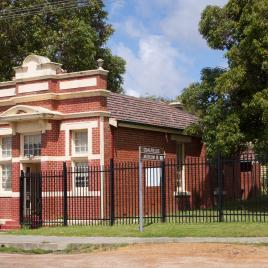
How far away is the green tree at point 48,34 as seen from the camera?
36531 millimetres

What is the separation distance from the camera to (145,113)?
28969 mm

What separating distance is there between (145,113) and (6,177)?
22.9 feet

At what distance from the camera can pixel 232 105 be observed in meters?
26.4

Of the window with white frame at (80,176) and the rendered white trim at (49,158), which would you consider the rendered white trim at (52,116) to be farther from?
the window with white frame at (80,176)

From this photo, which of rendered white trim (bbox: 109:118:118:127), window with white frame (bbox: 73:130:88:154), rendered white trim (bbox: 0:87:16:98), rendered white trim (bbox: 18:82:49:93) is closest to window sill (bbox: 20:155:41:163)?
window with white frame (bbox: 73:130:88:154)

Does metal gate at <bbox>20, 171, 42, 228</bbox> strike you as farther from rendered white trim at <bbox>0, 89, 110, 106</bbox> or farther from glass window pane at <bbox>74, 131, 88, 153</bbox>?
rendered white trim at <bbox>0, 89, 110, 106</bbox>

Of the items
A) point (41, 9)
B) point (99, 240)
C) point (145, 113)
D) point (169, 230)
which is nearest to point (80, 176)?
point (145, 113)

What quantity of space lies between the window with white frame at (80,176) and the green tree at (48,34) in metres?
13.3

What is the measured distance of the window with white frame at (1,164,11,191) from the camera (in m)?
26.5

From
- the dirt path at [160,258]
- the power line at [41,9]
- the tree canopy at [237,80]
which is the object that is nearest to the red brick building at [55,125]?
the tree canopy at [237,80]

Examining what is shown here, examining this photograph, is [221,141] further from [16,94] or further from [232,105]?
[16,94]

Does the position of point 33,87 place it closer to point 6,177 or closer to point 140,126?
point 6,177

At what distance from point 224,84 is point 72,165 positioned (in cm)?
687

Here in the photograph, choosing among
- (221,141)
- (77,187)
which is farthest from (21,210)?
(221,141)
